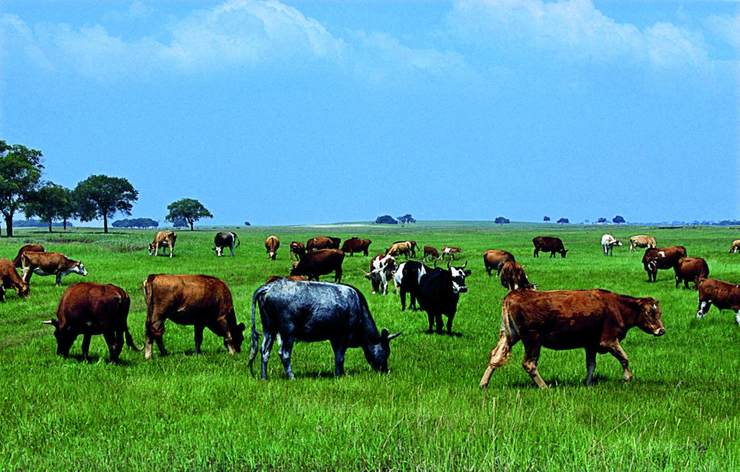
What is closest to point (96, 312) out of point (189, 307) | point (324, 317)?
point (189, 307)

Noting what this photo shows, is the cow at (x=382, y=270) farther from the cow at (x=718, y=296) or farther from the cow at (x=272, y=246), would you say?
the cow at (x=272, y=246)

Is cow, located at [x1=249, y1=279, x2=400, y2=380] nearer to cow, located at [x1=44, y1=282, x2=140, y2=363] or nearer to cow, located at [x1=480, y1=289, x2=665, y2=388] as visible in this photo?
cow, located at [x1=480, y1=289, x2=665, y2=388]

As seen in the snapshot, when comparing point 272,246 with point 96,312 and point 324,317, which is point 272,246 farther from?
point 324,317

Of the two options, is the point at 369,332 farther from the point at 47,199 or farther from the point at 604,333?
the point at 47,199

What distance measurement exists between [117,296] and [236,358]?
2.68 m

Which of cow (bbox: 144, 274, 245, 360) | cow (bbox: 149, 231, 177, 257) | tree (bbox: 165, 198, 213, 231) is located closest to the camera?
cow (bbox: 144, 274, 245, 360)

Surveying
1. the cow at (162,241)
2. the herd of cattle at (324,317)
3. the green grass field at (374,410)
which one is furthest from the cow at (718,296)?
the cow at (162,241)

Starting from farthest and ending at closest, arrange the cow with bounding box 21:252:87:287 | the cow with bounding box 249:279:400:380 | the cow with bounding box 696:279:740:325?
the cow with bounding box 21:252:87:287 → the cow with bounding box 696:279:740:325 → the cow with bounding box 249:279:400:380

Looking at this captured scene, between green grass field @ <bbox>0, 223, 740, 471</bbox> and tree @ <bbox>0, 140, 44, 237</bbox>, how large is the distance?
79.4 metres

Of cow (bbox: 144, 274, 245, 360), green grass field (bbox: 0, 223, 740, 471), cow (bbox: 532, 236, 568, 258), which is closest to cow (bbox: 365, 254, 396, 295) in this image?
green grass field (bbox: 0, 223, 740, 471)

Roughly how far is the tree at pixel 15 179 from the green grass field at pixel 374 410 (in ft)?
261

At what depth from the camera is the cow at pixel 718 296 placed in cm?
1992

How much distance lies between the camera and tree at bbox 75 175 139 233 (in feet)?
389

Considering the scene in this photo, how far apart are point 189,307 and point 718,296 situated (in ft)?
50.4
